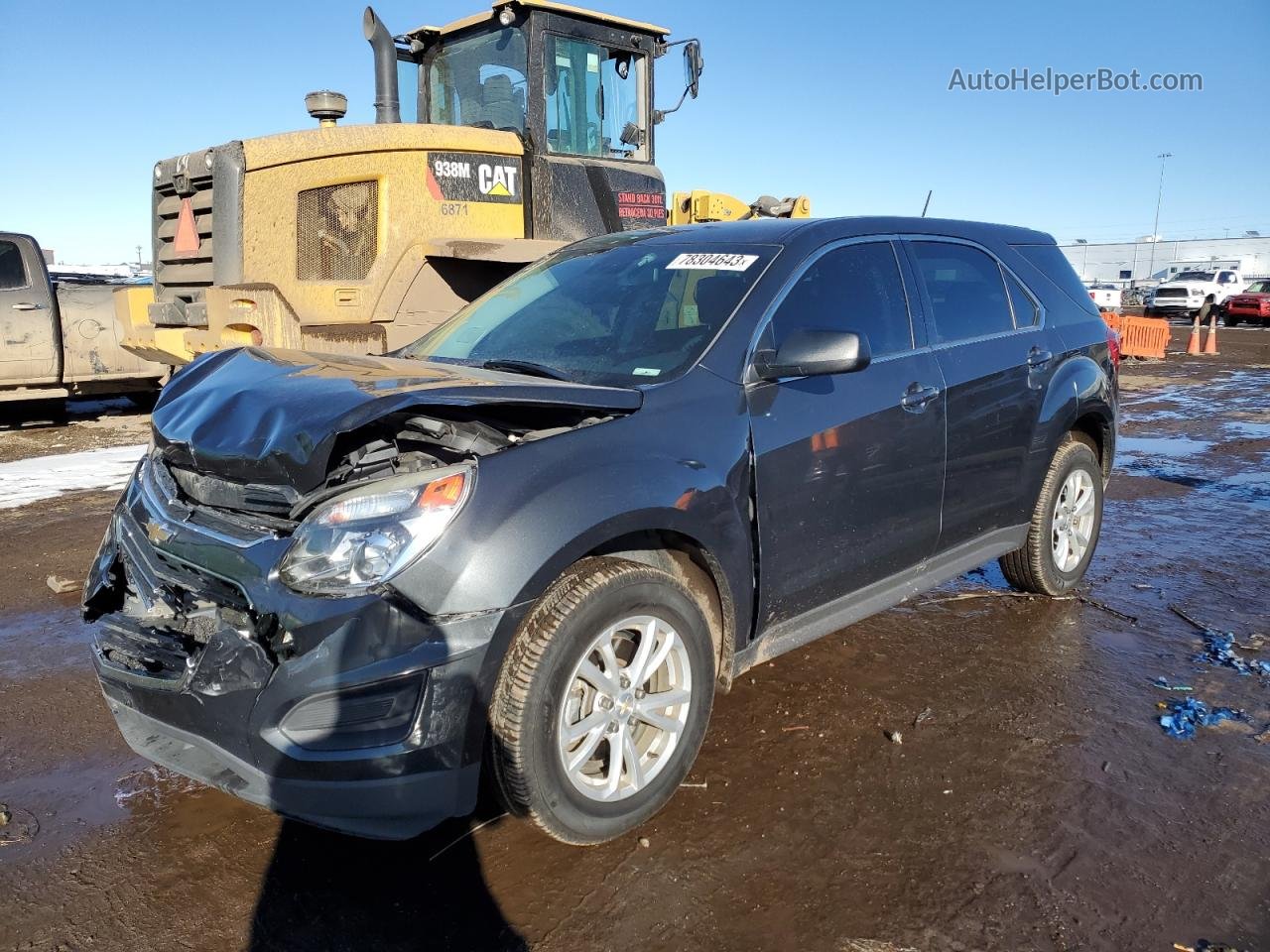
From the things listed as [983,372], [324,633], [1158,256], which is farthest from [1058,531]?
[1158,256]

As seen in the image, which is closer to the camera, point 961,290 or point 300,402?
point 300,402

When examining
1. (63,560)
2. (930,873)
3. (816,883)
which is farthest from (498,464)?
(63,560)

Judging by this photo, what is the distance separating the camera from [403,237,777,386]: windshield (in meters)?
3.31

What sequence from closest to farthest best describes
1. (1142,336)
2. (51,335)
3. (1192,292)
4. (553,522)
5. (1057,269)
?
(553,522), (1057,269), (51,335), (1142,336), (1192,292)

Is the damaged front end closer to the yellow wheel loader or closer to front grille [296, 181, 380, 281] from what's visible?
the yellow wheel loader

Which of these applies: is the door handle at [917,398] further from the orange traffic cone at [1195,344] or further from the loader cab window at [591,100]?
the orange traffic cone at [1195,344]

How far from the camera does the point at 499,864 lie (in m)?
2.71

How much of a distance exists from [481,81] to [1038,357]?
5487 millimetres

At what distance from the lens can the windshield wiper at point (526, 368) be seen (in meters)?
3.26

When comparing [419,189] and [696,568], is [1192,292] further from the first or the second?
[696,568]

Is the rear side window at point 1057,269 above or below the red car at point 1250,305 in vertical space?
above

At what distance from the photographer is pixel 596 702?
2.72 meters

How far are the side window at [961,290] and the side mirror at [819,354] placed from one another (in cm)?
97

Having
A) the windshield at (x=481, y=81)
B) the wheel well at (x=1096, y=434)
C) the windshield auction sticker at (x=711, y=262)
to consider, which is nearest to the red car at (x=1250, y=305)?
the windshield at (x=481, y=81)
